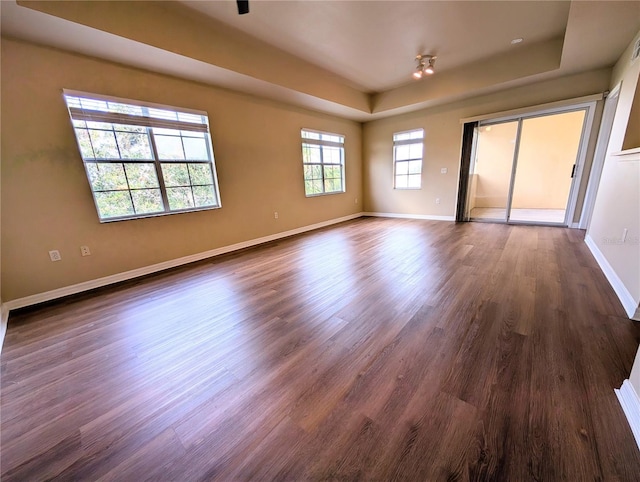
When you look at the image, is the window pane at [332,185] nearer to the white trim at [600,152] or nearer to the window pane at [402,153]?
the window pane at [402,153]

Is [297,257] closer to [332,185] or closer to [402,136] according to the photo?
→ [332,185]

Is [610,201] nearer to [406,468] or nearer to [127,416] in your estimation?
[406,468]

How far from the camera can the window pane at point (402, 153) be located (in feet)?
20.0

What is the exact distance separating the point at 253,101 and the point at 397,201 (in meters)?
4.19

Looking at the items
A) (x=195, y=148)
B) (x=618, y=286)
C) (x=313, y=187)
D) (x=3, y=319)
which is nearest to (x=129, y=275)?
(x=3, y=319)

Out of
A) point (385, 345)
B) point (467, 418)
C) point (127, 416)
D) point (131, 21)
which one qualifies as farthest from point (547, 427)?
point (131, 21)

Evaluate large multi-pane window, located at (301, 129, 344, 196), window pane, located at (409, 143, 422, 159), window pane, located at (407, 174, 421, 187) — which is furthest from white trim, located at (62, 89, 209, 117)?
window pane, located at (407, 174, 421, 187)

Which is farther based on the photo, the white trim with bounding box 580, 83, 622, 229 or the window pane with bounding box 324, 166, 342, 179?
the window pane with bounding box 324, 166, 342, 179

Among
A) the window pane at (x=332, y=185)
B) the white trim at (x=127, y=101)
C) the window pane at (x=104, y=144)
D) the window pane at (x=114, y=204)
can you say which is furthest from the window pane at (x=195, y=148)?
the window pane at (x=332, y=185)

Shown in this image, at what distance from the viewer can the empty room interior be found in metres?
1.13

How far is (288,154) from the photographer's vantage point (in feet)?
16.1

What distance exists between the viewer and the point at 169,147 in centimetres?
342

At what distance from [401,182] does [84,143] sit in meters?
6.02

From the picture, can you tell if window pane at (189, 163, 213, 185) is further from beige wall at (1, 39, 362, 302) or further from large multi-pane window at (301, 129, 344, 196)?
large multi-pane window at (301, 129, 344, 196)
